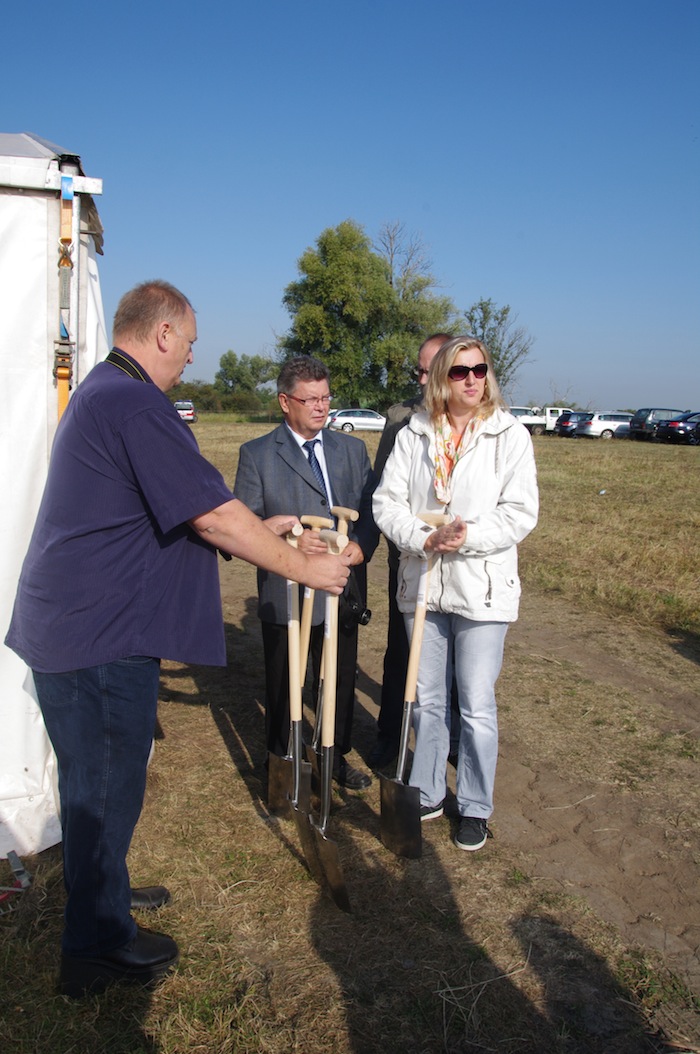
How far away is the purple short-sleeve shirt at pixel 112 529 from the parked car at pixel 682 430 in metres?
32.1

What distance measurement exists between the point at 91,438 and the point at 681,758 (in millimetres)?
3686

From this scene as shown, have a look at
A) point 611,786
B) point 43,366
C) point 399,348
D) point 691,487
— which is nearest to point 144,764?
point 43,366

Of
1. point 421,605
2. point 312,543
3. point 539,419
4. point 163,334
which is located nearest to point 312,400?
point 312,543

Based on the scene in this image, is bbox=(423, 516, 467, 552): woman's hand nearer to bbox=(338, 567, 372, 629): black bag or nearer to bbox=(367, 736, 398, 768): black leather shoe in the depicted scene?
bbox=(338, 567, 372, 629): black bag

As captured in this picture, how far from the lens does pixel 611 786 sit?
13.3 feet

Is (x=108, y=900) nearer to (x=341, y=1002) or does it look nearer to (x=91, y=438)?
(x=341, y=1002)

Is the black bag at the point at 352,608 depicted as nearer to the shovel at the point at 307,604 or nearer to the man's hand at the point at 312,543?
the shovel at the point at 307,604

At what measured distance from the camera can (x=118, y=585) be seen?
237 cm

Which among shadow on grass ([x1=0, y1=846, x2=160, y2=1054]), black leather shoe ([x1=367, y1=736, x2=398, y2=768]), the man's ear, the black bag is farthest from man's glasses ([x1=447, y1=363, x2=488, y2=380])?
shadow on grass ([x1=0, y1=846, x2=160, y2=1054])

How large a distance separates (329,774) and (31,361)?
216 cm

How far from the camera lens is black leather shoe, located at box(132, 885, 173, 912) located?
3.02m

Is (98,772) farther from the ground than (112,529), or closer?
closer

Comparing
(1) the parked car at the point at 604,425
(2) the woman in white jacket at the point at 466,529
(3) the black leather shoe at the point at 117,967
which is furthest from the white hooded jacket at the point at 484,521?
(1) the parked car at the point at 604,425

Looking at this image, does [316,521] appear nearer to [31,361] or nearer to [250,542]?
[250,542]
